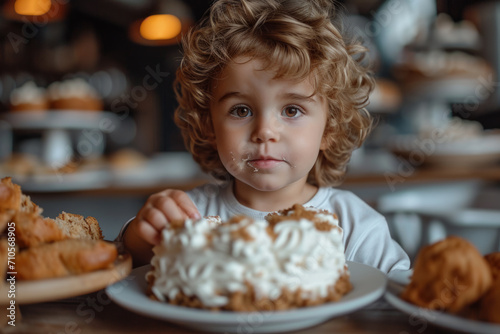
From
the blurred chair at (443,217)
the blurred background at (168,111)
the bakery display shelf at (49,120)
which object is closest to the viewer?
the blurred chair at (443,217)

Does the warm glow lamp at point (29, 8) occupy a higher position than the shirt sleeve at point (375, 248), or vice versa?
the warm glow lamp at point (29, 8)

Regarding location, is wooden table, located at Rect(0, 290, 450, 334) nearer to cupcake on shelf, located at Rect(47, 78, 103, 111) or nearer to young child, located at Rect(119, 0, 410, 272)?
young child, located at Rect(119, 0, 410, 272)

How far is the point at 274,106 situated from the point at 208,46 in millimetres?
300

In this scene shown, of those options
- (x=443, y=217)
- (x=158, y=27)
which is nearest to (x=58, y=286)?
(x=443, y=217)

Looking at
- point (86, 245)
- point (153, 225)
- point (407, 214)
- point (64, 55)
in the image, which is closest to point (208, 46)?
point (153, 225)

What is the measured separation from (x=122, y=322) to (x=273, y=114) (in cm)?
52

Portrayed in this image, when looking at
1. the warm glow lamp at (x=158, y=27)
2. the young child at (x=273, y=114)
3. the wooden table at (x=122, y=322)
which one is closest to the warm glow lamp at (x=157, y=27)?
the warm glow lamp at (x=158, y=27)

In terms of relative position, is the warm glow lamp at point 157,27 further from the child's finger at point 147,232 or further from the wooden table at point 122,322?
the wooden table at point 122,322

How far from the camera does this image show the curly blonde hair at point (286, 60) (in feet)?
3.36

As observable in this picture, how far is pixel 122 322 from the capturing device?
0.63m

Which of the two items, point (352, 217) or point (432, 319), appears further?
point (352, 217)

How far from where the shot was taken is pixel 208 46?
1154 mm

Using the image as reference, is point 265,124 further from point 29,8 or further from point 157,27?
point 157,27

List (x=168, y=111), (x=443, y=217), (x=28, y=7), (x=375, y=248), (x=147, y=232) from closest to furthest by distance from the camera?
(x=147, y=232) < (x=375, y=248) < (x=443, y=217) < (x=28, y=7) < (x=168, y=111)
